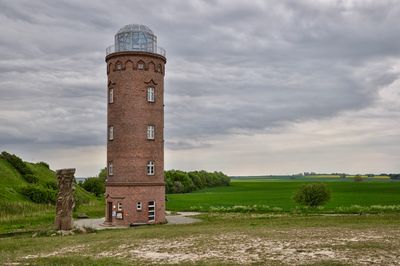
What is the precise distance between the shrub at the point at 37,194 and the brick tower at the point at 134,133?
19.8m

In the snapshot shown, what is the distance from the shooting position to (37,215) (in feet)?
146

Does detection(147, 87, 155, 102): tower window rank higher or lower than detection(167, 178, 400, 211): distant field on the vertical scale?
higher

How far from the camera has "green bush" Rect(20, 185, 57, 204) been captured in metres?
55.2

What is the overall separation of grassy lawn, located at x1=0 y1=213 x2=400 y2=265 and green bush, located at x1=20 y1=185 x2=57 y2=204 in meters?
29.0

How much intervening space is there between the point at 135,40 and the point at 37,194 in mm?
26580

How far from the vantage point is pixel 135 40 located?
39.8 m

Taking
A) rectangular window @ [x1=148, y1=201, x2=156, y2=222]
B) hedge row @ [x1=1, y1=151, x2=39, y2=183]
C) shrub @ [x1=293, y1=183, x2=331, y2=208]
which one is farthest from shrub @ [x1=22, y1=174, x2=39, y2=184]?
shrub @ [x1=293, y1=183, x2=331, y2=208]

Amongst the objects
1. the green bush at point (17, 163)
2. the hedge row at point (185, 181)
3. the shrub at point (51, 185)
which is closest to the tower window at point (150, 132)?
the shrub at point (51, 185)

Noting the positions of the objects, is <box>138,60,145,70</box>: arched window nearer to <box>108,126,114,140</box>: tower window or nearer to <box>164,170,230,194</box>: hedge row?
<box>108,126,114,140</box>: tower window

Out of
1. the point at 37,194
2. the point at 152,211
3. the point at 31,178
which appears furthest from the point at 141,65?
the point at 31,178

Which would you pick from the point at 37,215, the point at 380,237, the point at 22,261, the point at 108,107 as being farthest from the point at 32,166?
the point at 380,237

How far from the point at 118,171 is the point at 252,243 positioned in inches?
736

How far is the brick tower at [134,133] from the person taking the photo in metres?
38.1

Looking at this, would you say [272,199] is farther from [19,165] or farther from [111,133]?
[111,133]
